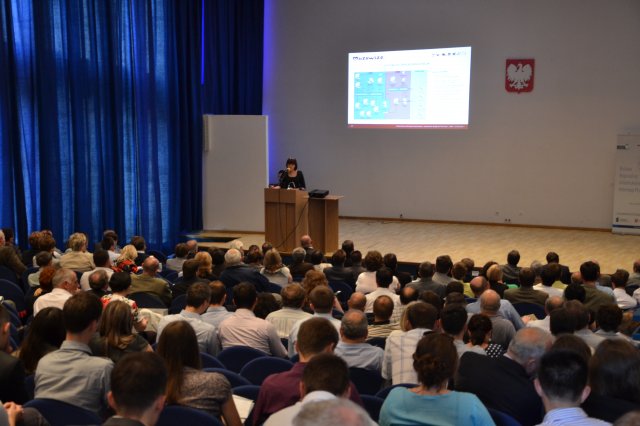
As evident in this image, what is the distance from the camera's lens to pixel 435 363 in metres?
2.69

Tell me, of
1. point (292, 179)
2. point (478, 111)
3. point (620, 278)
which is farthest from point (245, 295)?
point (478, 111)

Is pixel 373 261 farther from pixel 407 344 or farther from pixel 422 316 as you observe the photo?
pixel 407 344

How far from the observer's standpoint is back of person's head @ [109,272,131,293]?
15.6ft

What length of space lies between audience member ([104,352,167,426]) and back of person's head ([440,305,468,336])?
1881 millimetres

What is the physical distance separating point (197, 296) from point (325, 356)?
193 centimetres

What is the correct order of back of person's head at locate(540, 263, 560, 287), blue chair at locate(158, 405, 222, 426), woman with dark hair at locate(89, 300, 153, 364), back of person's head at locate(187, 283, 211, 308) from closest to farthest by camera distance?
blue chair at locate(158, 405, 222, 426) → woman with dark hair at locate(89, 300, 153, 364) → back of person's head at locate(187, 283, 211, 308) → back of person's head at locate(540, 263, 560, 287)

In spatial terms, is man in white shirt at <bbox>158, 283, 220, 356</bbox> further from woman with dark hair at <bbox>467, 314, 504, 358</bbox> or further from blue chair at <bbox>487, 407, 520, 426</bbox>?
blue chair at <bbox>487, 407, 520, 426</bbox>

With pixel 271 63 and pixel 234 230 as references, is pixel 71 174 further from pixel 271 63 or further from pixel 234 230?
pixel 271 63

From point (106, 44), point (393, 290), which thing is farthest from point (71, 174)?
point (393, 290)

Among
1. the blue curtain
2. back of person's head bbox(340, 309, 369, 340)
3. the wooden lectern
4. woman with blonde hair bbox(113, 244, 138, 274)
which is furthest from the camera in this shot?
the wooden lectern

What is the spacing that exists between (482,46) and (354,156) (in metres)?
3.39

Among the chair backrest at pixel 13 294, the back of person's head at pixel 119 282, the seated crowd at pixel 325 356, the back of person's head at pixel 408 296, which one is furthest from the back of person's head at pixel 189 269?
the back of person's head at pixel 408 296

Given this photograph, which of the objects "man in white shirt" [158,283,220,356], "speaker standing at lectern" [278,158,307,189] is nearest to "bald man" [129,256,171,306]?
"man in white shirt" [158,283,220,356]

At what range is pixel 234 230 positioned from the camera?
41.3ft
